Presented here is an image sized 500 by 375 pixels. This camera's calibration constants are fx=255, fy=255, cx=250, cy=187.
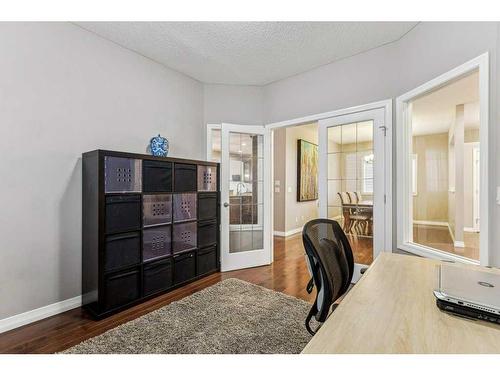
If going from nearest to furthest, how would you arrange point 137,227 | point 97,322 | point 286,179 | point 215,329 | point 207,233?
point 215,329 → point 97,322 → point 137,227 → point 207,233 → point 286,179

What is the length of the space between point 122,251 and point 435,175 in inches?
189

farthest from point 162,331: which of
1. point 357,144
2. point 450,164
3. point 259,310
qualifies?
point 450,164

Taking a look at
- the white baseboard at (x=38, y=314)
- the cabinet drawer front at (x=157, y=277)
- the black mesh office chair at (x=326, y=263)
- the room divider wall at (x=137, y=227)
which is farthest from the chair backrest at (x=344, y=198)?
the white baseboard at (x=38, y=314)

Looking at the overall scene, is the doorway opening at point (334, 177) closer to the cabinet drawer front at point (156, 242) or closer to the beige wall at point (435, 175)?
the cabinet drawer front at point (156, 242)

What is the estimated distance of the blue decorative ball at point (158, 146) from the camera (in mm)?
3014

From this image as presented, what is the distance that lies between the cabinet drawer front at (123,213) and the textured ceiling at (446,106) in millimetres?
2990

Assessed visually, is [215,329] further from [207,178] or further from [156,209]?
[207,178]

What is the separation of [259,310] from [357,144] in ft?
6.92

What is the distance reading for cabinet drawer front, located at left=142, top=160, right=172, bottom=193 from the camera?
102 inches

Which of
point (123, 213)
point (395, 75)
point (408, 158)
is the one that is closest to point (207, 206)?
point (123, 213)

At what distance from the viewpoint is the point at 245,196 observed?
3.78m

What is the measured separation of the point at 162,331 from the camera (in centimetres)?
200

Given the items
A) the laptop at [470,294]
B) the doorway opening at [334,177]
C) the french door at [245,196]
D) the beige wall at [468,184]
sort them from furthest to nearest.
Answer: the beige wall at [468,184] < the french door at [245,196] < the doorway opening at [334,177] < the laptop at [470,294]
